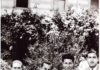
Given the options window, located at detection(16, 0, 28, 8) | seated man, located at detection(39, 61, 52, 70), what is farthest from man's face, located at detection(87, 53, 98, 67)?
window, located at detection(16, 0, 28, 8)

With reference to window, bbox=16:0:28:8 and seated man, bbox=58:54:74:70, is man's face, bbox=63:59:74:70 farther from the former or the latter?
window, bbox=16:0:28:8

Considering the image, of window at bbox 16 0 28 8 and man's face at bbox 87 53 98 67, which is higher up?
window at bbox 16 0 28 8

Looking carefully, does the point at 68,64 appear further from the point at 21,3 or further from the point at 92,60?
the point at 21,3

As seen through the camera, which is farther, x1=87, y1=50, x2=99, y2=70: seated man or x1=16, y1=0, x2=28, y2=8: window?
x1=16, y1=0, x2=28, y2=8: window

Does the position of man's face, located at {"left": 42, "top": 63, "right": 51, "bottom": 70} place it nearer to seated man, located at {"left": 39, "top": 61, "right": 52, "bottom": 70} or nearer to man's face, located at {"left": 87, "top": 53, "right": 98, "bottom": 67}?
seated man, located at {"left": 39, "top": 61, "right": 52, "bottom": 70}

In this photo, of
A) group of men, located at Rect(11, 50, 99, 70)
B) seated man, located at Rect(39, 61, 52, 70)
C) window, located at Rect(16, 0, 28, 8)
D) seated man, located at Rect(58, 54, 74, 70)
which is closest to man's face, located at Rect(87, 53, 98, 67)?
group of men, located at Rect(11, 50, 99, 70)

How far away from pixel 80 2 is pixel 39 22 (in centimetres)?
56

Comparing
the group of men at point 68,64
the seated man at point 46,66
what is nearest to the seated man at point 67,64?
the group of men at point 68,64

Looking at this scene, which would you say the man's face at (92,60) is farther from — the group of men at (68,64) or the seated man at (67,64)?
the seated man at (67,64)

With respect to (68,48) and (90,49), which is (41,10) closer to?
(68,48)

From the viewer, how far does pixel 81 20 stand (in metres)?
2.09

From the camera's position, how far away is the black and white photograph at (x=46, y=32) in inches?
78.4

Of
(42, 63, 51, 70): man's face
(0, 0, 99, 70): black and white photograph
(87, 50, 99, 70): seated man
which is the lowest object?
(42, 63, 51, 70): man's face

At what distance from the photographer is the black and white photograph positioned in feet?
6.54
